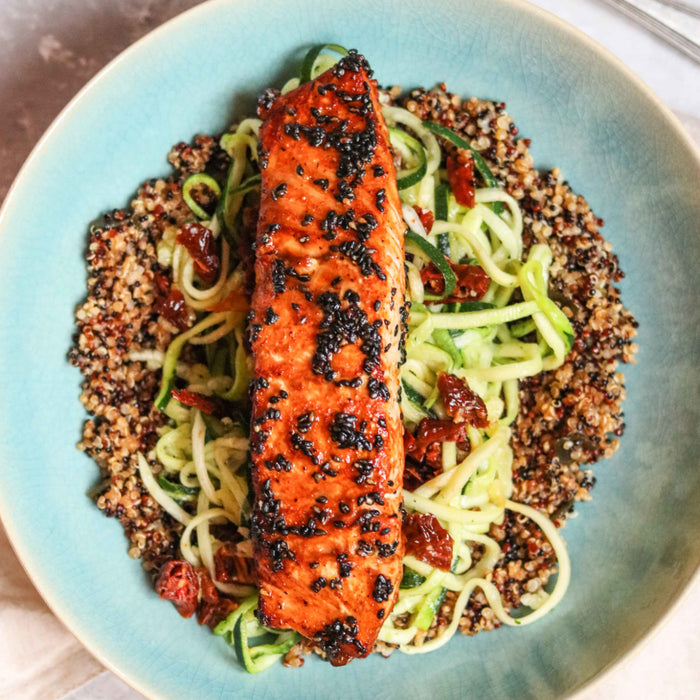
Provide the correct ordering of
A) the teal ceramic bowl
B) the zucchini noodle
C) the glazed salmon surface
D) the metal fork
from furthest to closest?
the metal fork → the zucchini noodle → the teal ceramic bowl → the glazed salmon surface

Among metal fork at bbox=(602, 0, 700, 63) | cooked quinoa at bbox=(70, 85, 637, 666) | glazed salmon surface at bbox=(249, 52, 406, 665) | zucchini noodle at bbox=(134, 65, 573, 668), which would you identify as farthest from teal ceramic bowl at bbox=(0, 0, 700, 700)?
metal fork at bbox=(602, 0, 700, 63)

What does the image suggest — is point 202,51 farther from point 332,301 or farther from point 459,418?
point 459,418

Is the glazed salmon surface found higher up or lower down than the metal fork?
lower down

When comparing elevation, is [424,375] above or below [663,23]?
below

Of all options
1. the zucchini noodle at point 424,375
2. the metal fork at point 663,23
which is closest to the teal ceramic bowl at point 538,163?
the zucchini noodle at point 424,375

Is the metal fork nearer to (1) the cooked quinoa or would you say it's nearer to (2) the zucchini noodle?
(1) the cooked quinoa

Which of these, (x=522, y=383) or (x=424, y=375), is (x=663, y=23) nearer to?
(x=522, y=383)

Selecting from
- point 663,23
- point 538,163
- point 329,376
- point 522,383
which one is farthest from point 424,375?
point 663,23
